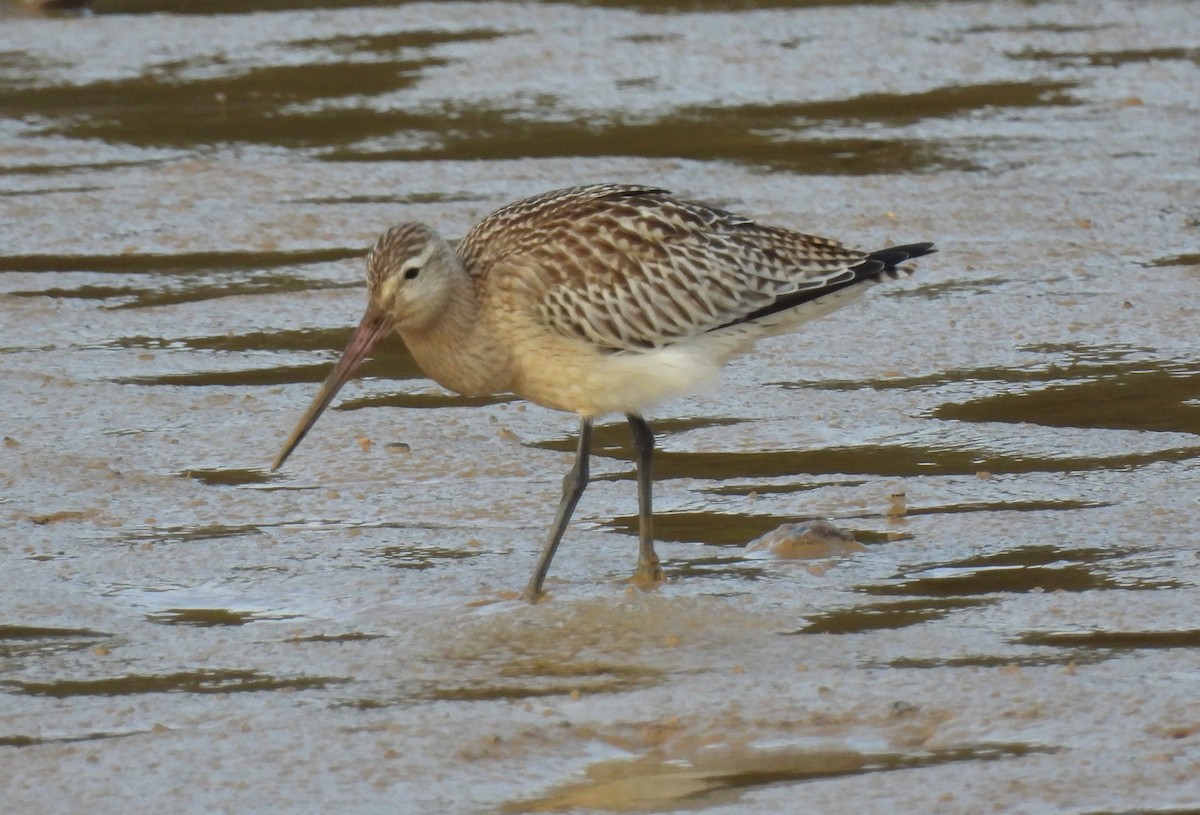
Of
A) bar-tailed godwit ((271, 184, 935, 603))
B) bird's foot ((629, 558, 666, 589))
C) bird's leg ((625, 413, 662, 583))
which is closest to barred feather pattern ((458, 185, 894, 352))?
bar-tailed godwit ((271, 184, 935, 603))

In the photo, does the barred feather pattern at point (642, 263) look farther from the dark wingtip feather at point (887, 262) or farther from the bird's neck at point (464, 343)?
the bird's neck at point (464, 343)

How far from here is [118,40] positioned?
13.7 metres

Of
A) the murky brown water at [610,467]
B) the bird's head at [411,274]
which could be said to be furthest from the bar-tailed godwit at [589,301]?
the murky brown water at [610,467]

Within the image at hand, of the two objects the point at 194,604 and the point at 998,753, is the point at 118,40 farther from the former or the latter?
the point at 998,753

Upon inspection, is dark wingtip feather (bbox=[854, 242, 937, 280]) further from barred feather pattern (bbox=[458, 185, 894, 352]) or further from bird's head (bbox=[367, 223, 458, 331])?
bird's head (bbox=[367, 223, 458, 331])

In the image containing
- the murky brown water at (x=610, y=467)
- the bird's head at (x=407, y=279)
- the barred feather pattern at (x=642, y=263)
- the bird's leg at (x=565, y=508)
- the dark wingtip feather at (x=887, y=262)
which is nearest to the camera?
the murky brown water at (x=610, y=467)

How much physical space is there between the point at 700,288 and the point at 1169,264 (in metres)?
3.25

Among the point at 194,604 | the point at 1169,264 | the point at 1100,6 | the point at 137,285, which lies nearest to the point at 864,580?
the point at 194,604

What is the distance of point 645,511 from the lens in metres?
5.96

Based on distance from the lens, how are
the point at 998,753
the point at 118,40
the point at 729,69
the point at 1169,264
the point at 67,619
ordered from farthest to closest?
the point at 118,40
the point at 729,69
the point at 1169,264
the point at 67,619
the point at 998,753

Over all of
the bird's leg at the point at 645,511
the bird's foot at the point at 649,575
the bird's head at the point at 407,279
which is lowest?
the bird's foot at the point at 649,575

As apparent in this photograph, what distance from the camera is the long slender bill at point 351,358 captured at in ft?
19.8

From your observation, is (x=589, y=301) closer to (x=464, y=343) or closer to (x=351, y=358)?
(x=464, y=343)

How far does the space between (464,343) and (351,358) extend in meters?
0.36
